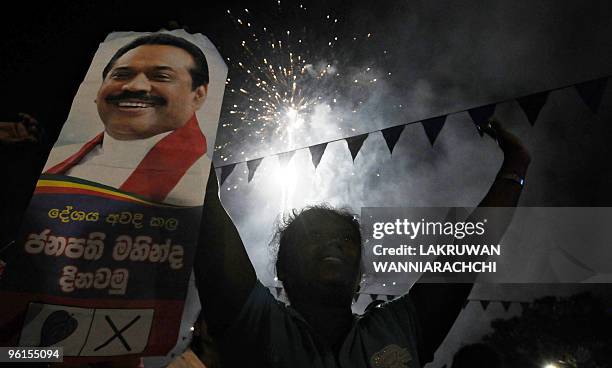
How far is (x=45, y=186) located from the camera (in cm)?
262

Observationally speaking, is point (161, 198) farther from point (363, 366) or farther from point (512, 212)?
point (512, 212)

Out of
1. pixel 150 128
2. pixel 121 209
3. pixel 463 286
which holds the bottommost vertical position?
pixel 463 286

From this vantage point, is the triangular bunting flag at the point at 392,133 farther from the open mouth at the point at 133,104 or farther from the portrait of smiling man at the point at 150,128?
the open mouth at the point at 133,104

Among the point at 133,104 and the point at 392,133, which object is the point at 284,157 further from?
the point at 133,104

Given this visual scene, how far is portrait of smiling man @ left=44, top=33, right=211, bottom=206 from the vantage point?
2697mm

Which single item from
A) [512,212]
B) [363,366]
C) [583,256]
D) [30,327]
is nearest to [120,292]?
[30,327]

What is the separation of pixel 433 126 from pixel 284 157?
277 centimetres

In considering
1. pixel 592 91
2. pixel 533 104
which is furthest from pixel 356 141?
pixel 592 91

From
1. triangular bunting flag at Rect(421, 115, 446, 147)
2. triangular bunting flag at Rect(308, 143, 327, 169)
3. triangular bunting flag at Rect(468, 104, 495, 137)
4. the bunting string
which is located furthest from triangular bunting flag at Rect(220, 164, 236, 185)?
triangular bunting flag at Rect(468, 104, 495, 137)

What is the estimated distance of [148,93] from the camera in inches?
111

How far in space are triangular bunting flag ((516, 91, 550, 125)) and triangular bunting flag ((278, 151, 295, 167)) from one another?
3817 millimetres

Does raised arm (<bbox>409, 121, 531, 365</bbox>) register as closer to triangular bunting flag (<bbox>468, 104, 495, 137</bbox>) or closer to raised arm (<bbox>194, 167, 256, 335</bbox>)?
raised arm (<bbox>194, 167, 256, 335</bbox>)

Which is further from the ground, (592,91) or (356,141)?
(356,141)

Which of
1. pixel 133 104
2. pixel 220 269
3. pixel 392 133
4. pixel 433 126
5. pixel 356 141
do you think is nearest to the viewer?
pixel 220 269
